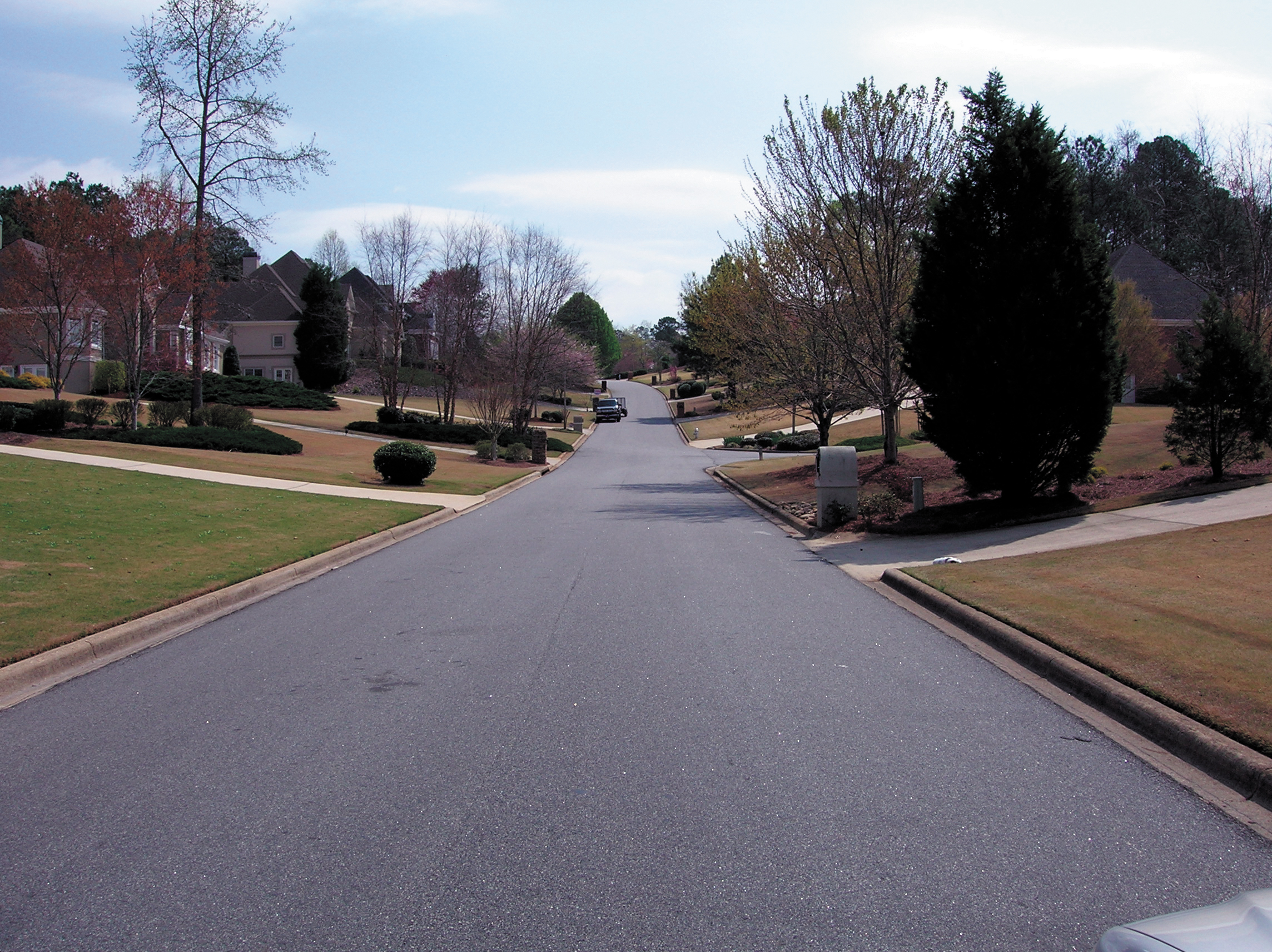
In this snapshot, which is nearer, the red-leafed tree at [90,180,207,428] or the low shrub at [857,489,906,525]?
→ the low shrub at [857,489,906,525]

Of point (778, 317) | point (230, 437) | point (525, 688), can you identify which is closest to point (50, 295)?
point (230, 437)

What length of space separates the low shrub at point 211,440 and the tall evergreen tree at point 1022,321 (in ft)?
70.9

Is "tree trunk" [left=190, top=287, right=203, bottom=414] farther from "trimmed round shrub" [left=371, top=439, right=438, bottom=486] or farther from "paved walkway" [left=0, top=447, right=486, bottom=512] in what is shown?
"trimmed round shrub" [left=371, top=439, right=438, bottom=486]

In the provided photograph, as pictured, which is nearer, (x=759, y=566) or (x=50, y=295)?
(x=759, y=566)

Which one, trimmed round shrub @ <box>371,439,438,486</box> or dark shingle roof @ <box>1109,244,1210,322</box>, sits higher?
dark shingle roof @ <box>1109,244,1210,322</box>

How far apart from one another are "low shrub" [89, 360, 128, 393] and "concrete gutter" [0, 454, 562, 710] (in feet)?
125

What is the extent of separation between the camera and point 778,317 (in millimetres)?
27953

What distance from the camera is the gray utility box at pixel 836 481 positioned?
17047 mm

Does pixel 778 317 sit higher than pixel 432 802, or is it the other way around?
pixel 778 317

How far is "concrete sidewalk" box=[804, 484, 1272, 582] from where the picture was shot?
12680 millimetres

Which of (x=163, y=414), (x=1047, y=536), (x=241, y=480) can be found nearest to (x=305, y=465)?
(x=241, y=480)

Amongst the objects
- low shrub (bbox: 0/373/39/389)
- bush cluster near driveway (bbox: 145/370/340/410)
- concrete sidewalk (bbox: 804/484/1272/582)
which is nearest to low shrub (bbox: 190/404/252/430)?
bush cluster near driveway (bbox: 145/370/340/410)

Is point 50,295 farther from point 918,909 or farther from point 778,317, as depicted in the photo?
point 918,909

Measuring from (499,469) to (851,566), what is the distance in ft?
77.4
